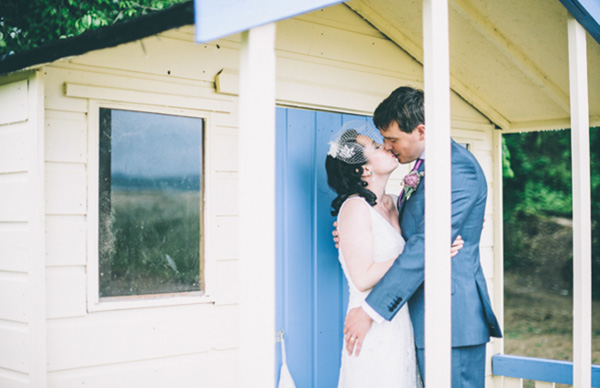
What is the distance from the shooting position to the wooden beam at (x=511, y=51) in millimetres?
3207

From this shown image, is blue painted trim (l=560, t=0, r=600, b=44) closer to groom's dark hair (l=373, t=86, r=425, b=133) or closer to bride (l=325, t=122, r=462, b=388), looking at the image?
groom's dark hair (l=373, t=86, r=425, b=133)

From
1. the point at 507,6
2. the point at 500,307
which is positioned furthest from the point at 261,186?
the point at 500,307

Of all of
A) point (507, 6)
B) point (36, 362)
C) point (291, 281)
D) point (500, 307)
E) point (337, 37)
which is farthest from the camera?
point (500, 307)

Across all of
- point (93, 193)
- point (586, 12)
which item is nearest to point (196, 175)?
point (93, 193)

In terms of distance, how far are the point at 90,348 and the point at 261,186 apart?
169 centimetres

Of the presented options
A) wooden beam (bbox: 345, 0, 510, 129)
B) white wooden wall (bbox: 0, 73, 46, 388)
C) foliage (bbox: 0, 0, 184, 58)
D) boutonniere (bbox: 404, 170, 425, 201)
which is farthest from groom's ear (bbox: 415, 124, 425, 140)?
foliage (bbox: 0, 0, 184, 58)

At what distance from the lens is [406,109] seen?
287 cm

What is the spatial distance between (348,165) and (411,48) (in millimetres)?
1355

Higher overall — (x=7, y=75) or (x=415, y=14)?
(x=415, y=14)

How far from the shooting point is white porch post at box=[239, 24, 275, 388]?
1686mm

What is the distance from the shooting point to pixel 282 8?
1.68 metres

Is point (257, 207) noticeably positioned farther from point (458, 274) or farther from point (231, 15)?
point (458, 274)

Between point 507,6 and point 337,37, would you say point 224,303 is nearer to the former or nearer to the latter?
point 337,37

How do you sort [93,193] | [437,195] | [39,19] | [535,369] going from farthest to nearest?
1. [39,19]
2. [535,369]
3. [93,193]
4. [437,195]
